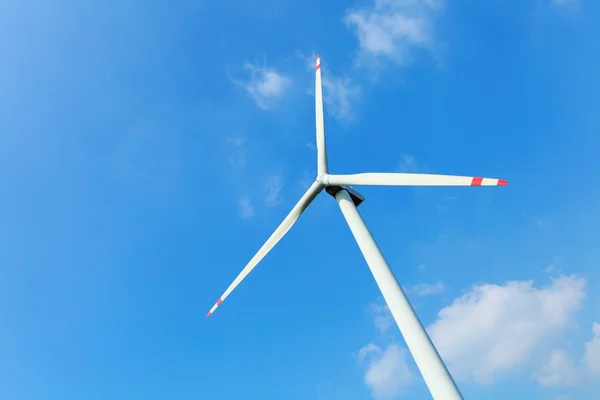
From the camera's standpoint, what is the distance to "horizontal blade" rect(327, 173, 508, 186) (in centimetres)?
2201

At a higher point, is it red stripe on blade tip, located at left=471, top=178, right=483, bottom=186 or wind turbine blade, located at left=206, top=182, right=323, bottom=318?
wind turbine blade, located at left=206, top=182, right=323, bottom=318

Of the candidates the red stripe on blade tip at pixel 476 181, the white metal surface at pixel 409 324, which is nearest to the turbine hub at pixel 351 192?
the white metal surface at pixel 409 324

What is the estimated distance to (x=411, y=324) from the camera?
20.9m

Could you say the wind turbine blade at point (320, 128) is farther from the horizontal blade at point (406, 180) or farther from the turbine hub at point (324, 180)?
the horizontal blade at point (406, 180)

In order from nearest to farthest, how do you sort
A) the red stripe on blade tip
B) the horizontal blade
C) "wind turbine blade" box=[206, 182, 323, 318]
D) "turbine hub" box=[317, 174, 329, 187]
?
1. the red stripe on blade tip
2. the horizontal blade
3. "turbine hub" box=[317, 174, 329, 187]
4. "wind turbine blade" box=[206, 182, 323, 318]

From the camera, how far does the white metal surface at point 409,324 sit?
61.8 ft

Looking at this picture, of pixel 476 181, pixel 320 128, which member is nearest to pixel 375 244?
pixel 476 181

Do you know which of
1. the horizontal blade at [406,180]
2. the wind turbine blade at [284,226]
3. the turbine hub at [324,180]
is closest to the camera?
the horizontal blade at [406,180]

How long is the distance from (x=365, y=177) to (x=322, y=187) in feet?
11.9

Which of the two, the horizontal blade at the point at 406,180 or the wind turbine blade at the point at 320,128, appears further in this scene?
Answer: the wind turbine blade at the point at 320,128

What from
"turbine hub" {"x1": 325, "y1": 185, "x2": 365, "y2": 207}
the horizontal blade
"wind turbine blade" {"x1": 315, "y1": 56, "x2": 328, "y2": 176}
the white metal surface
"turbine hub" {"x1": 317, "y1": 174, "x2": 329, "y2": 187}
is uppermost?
"wind turbine blade" {"x1": 315, "y1": 56, "x2": 328, "y2": 176}

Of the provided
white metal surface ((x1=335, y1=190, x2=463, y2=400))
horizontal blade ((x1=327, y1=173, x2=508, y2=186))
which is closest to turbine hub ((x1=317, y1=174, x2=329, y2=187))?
horizontal blade ((x1=327, y1=173, x2=508, y2=186))

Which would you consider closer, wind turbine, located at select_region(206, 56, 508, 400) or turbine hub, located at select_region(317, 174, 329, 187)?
wind turbine, located at select_region(206, 56, 508, 400)

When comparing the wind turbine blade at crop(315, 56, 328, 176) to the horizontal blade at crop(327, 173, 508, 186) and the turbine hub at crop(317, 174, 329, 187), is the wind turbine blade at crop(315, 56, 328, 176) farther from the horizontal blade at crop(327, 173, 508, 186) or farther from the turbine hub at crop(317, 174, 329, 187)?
the horizontal blade at crop(327, 173, 508, 186)
